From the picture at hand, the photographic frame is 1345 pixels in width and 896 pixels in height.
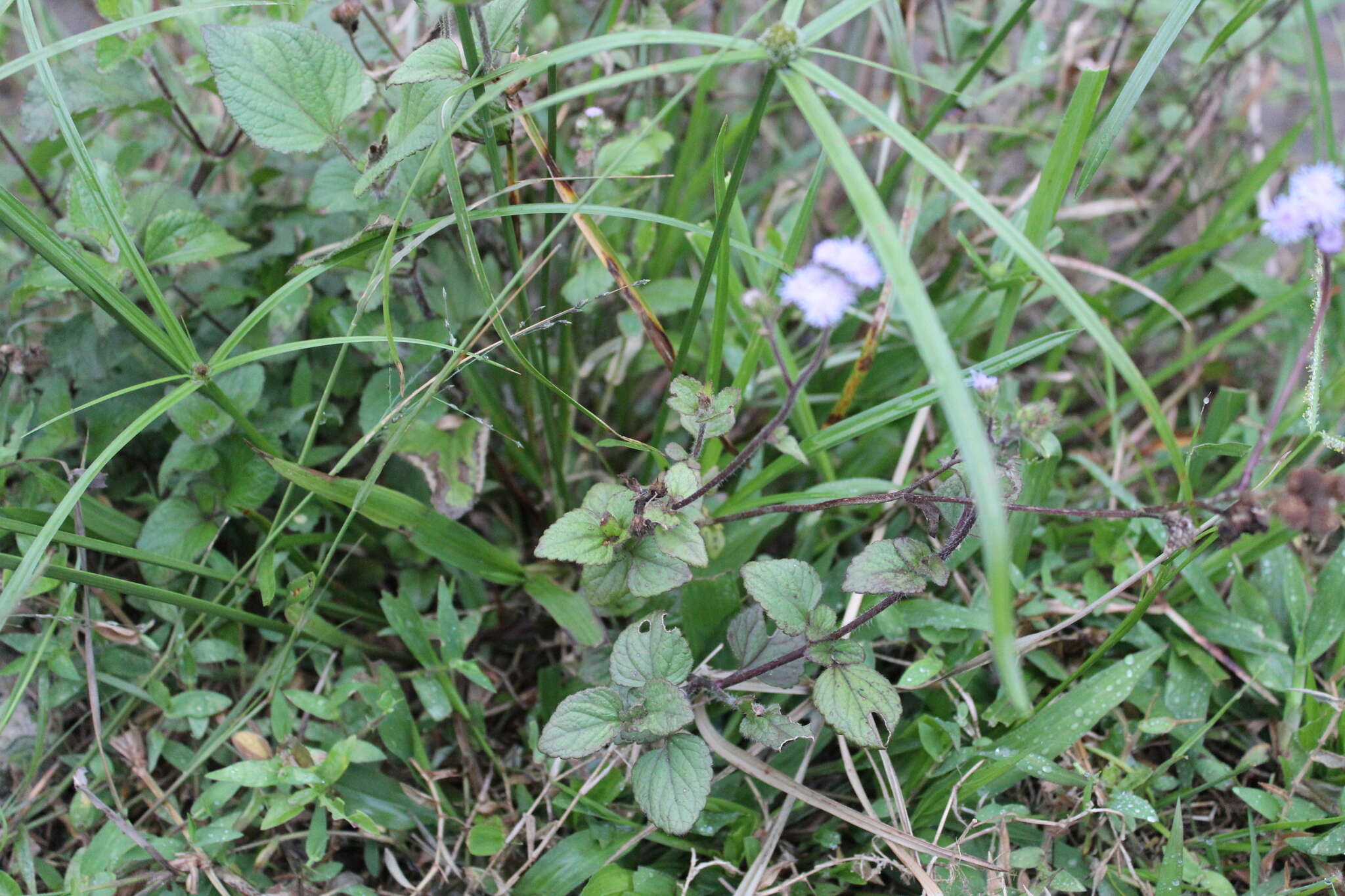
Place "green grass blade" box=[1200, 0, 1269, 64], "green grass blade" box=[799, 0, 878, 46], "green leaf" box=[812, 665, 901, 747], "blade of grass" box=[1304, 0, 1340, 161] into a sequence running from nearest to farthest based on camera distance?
"green grass blade" box=[799, 0, 878, 46]
"green leaf" box=[812, 665, 901, 747]
"green grass blade" box=[1200, 0, 1269, 64]
"blade of grass" box=[1304, 0, 1340, 161]

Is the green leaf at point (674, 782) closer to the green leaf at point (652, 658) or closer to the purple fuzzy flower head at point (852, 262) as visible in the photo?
the green leaf at point (652, 658)

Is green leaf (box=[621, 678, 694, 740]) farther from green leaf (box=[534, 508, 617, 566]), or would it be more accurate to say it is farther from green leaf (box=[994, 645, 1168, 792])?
green leaf (box=[994, 645, 1168, 792])

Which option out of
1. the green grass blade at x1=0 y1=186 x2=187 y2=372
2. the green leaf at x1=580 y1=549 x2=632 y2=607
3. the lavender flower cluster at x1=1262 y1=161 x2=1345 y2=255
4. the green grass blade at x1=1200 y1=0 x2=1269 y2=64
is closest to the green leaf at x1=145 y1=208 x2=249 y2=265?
the green grass blade at x1=0 y1=186 x2=187 y2=372

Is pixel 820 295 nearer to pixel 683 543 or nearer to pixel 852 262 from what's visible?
pixel 852 262

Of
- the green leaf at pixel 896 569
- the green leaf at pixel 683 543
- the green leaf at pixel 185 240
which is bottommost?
the green leaf at pixel 896 569

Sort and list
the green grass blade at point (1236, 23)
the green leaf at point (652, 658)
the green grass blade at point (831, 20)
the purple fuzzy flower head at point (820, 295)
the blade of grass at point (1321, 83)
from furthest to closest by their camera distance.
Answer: the blade of grass at point (1321, 83)
the green grass blade at point (1236, 23)
the green leaf at point (652, 658)
the green grass blade at point (831, 20)
the purple fuzzy flower head at point (820, 295)

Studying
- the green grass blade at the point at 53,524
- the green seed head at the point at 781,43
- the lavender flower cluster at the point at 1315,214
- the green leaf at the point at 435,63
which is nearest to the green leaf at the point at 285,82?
the green leaf at the point at 435,63
